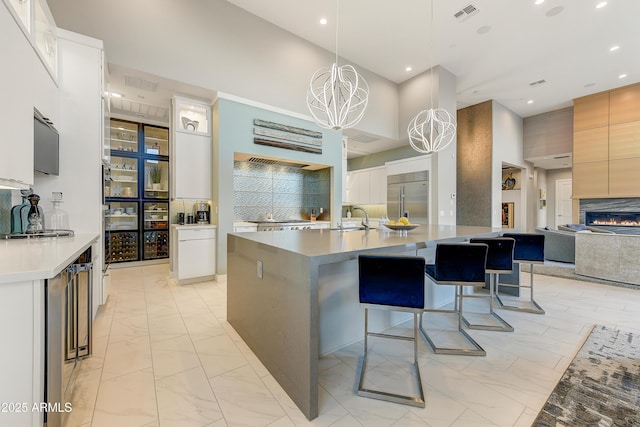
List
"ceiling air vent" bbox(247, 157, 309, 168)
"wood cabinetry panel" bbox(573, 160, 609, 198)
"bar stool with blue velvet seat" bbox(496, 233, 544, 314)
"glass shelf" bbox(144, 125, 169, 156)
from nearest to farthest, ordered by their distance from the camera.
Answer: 1. "bar stool with blue velvet seat" bbox(496, 233, 544, 314)
2. "ceiling air vent" bbox(247, 157, 309, 168)
3. "glass shelf" bbox(144, 125, 169, 156)
4. "wood cabinetry panel" bbox(573, 160, 609, 198)

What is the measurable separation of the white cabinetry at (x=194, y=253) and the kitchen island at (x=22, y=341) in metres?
3.07

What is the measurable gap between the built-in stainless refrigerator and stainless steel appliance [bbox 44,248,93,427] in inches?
209

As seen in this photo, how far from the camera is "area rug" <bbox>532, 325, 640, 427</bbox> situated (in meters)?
1.50

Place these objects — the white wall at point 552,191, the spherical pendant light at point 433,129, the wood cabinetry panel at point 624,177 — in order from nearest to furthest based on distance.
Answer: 1. the spherical pendant light at point 433,129
2. the wood cabinetry panel at point 624,177
3. the white wall at point 552,191

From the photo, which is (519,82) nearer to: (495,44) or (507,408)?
(495,44)

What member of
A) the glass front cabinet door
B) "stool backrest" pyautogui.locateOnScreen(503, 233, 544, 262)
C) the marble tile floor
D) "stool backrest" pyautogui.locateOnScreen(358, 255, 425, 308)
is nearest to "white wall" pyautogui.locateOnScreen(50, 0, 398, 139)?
the glass front cabinet door

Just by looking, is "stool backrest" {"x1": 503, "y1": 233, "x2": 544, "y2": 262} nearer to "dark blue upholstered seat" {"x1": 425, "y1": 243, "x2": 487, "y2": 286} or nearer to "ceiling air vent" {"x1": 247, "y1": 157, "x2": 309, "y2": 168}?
"dark blue upholstered seat" {"x1": 425, "y1": 243, "x2": 487, "y2": 286}

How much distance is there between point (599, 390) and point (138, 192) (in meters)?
7.06

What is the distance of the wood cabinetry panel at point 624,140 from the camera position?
672 centimetres

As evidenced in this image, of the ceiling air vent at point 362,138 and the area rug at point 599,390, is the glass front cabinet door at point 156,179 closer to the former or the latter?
the ceiling air vent at point 362,138

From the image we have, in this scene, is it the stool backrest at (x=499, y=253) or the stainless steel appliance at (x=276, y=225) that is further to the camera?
the stainless steel appliance at (x=276, y=225)

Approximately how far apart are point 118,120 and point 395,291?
21.0 feet

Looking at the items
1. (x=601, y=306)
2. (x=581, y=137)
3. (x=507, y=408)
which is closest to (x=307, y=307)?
(x=507, y=408)

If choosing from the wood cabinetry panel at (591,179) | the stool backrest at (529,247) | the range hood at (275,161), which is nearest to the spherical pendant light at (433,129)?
the stool backrest at (529,247)
